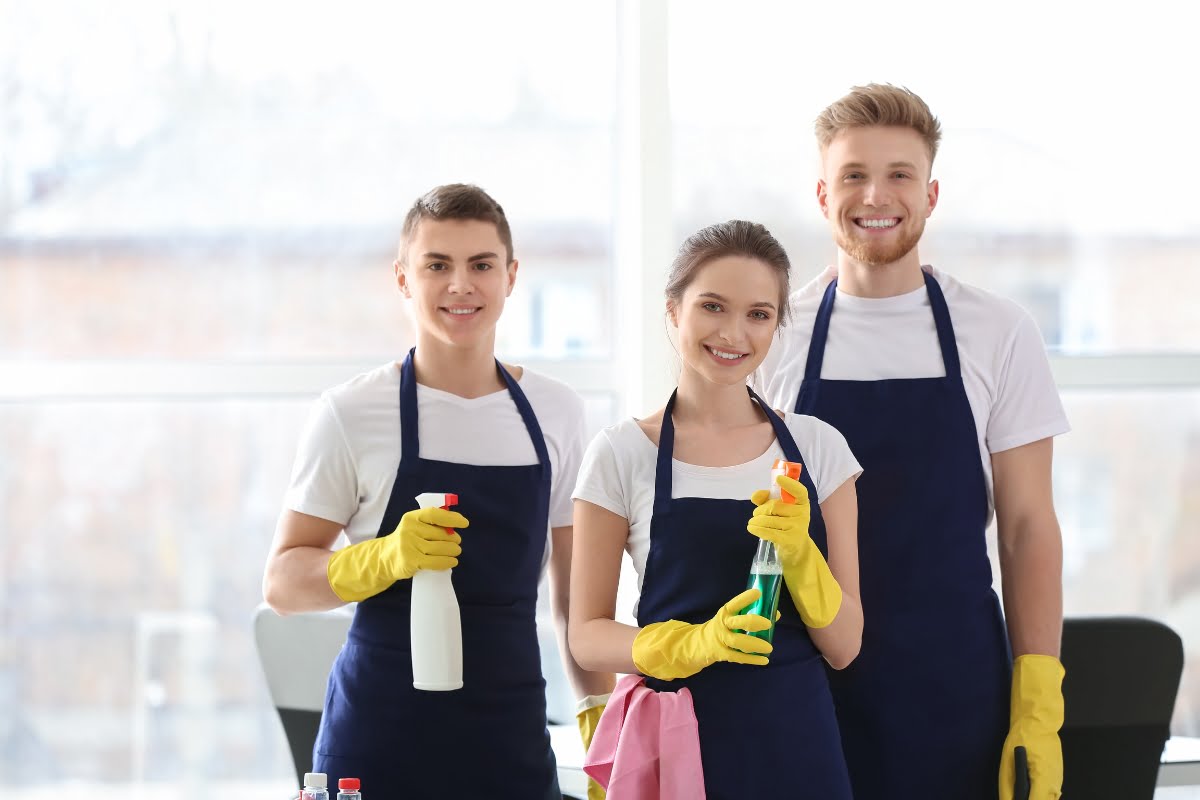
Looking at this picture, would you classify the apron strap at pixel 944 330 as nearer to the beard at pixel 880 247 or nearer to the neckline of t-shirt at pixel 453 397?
the beard at pixel 880 247

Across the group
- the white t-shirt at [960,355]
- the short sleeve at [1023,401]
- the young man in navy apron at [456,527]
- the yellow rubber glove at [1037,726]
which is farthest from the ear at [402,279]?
the yellow rubber glove at [1037,726]

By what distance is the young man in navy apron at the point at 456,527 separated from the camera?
5.55ft

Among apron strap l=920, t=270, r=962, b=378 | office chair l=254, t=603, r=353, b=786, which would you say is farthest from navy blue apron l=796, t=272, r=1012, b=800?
office chair l=254, t=603, r=353, b=786

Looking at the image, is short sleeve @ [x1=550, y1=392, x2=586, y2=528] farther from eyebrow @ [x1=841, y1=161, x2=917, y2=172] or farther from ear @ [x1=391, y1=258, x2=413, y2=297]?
eyebrow @ [x1=841, y1=161, x2=917, y2=172]

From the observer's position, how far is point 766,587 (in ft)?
4.58

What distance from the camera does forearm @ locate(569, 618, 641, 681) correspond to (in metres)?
1.47

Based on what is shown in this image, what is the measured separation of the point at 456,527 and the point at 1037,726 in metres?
0.85

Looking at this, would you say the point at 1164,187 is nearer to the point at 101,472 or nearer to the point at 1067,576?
the point at 1067,576

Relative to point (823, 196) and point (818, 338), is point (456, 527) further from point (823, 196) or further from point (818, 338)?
point (823, 196)

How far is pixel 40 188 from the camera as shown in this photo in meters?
2.96

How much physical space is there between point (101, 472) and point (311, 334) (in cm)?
61

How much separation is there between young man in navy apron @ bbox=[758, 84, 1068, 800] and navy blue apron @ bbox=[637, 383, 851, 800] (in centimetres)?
22

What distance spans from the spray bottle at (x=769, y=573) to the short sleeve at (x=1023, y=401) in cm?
47

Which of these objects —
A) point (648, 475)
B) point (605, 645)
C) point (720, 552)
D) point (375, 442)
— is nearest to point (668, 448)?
point (648, 475)
